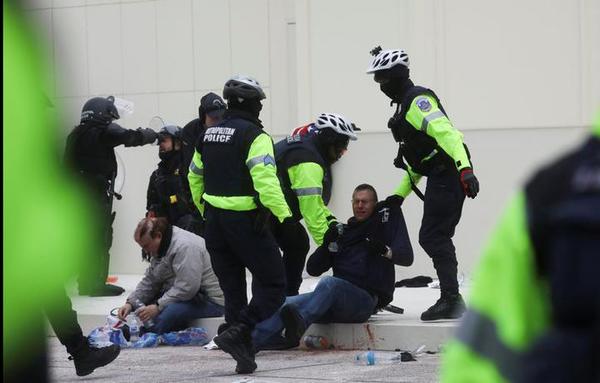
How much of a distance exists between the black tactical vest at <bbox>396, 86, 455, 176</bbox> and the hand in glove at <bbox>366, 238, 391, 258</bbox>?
56cm

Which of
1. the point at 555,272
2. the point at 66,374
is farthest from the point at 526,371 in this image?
the point at 66,374

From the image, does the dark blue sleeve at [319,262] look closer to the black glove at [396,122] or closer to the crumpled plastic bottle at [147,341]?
the black glove at [396,122]

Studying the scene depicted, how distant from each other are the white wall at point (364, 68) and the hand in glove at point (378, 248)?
3495 millimetres

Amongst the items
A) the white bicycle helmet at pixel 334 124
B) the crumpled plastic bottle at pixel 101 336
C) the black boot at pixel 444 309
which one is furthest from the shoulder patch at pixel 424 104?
the crumpled plastic bottle at pixel 101 336

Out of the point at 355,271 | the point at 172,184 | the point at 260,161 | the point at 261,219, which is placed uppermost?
the point at 260,161

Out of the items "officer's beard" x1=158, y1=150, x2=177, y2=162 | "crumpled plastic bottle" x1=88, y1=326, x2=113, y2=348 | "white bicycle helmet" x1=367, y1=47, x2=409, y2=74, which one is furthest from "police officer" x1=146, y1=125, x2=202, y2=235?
"white bicycle helmet" x1=367, y1=47, x2=409, y2=74

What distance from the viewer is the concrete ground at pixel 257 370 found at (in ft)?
25.2

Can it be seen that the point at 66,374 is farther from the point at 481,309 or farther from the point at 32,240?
the point at 481,309

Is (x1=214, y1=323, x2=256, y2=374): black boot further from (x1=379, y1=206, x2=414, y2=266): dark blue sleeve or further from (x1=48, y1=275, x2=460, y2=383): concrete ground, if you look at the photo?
(x1=379, y1=206, x2=414, y2=266): dark blue sleeve

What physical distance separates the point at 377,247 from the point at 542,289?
286 inches

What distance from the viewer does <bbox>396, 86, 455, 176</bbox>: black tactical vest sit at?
8789 mm

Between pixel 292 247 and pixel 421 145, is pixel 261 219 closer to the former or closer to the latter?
pixel 292 247

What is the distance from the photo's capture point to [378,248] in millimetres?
8922

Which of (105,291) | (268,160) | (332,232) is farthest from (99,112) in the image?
(268,160)
